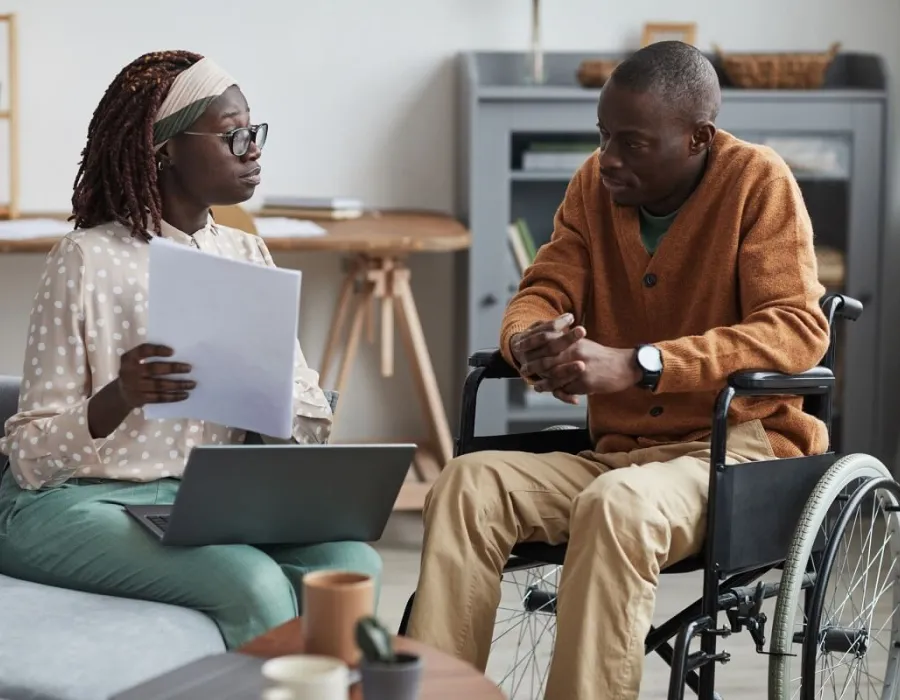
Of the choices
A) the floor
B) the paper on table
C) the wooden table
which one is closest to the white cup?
the paper on table

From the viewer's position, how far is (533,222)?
355 cm

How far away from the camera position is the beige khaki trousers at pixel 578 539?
1.63 metres

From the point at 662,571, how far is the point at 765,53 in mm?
2333

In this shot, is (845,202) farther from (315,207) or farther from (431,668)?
(431,668)

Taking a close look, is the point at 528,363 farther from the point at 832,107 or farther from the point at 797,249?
the point at 832,107

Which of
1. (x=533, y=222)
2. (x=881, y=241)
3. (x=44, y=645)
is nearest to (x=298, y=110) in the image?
(x=533, y=222)

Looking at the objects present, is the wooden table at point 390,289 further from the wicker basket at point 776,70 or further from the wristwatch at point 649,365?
the wristwatch at point 649,365

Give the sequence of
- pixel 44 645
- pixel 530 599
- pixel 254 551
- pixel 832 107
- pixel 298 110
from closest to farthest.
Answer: pixel 44 645
pixel 254 551
pixel 530 599
pixel 832 107
pixel 298 110

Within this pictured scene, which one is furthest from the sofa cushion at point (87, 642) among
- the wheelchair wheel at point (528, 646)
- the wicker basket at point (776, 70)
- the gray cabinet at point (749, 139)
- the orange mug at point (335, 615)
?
the wicker basket at point (776, 70)

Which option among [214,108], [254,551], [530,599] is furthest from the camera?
[530,599]

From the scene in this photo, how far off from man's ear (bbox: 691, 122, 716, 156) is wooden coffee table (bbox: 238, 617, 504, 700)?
918 millimetres

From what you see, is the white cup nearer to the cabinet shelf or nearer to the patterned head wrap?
the patterned head wrap

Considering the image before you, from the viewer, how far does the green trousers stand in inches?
63.5

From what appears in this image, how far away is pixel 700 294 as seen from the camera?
6.25 ft
